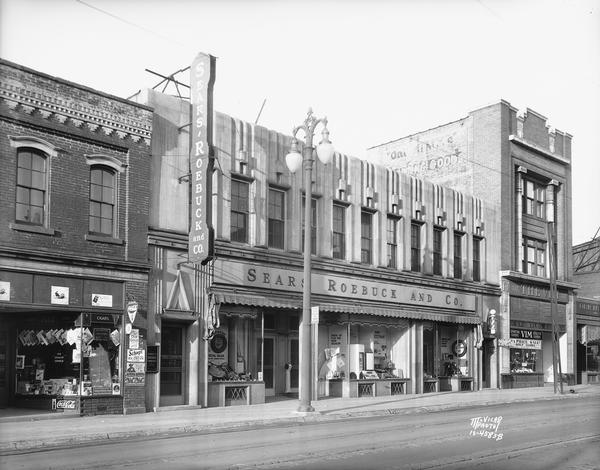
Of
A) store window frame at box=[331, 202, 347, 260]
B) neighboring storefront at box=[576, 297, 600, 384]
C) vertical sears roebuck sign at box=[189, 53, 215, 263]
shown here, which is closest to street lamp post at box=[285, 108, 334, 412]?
vertical sears roebuck sign at box=[189, 53, 215, 263]

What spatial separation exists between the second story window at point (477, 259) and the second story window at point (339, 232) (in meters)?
9.63

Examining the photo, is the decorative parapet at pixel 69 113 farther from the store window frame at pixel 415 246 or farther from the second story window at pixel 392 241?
the store window frame at pixel 415 246

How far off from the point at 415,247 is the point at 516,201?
8.88 metres

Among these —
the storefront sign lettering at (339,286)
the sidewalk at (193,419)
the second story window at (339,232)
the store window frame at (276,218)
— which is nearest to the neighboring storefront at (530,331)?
the storefront sign lettering at (339,286)

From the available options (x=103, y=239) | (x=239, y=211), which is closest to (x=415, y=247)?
(x=239, y=211)

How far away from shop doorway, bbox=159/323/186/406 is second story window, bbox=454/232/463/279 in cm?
1582

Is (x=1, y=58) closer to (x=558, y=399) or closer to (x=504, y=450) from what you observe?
(x=504, y=450)

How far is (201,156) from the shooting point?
843 inches

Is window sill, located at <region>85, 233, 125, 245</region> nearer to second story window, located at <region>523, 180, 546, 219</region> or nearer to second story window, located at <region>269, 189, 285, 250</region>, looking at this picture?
second story window, located at <region>269, 189, 285, 250</region>

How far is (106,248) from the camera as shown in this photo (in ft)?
66.7

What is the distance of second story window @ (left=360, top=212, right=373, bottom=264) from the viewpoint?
29516mm

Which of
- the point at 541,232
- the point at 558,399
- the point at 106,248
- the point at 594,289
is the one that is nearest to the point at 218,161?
the point at 106,248

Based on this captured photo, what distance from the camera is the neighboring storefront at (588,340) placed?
43188mm

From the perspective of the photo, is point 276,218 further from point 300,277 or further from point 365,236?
point 365,236
